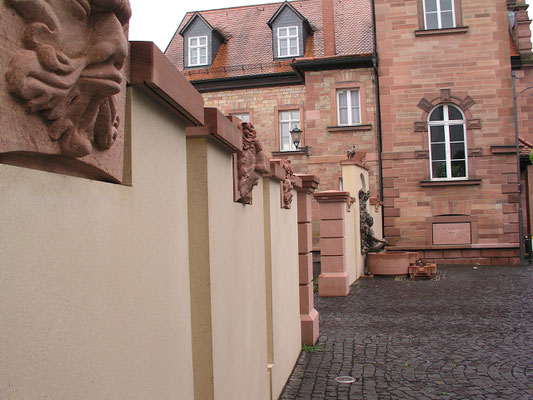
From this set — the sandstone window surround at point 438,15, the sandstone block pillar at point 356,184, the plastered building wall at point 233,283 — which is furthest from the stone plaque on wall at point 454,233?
the plastered building wall at point 233,283

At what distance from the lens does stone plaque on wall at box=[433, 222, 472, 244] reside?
17750 millimetres

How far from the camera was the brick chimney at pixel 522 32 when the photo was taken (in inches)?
819

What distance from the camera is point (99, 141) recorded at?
1.52 meters

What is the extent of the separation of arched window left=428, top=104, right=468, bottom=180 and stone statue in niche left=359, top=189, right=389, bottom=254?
4241 mm

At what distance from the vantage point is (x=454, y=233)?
17.8 m

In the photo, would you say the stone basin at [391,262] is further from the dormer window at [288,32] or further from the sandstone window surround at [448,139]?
the dormer window at [288,32]

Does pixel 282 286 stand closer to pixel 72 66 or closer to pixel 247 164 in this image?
pixel 247 164

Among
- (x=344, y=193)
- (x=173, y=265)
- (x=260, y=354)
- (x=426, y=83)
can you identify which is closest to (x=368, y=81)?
(x=426, y=83)

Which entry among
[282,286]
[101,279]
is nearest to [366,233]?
[282,286]

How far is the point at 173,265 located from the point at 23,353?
3.60 feet

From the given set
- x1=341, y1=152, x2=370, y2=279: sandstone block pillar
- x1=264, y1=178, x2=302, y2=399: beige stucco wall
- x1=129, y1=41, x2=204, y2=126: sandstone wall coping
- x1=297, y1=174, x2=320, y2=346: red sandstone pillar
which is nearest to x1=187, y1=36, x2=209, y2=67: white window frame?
x1=341, y1=152, x2=370, y2=279: sandstone block pillar

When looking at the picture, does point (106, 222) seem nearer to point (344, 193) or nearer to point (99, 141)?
point (99, 141)

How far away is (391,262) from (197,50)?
46.8 ft

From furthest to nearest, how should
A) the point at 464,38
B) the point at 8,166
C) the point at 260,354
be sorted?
the point at 464,38 → the point at 260,354 → the point at 8,166
